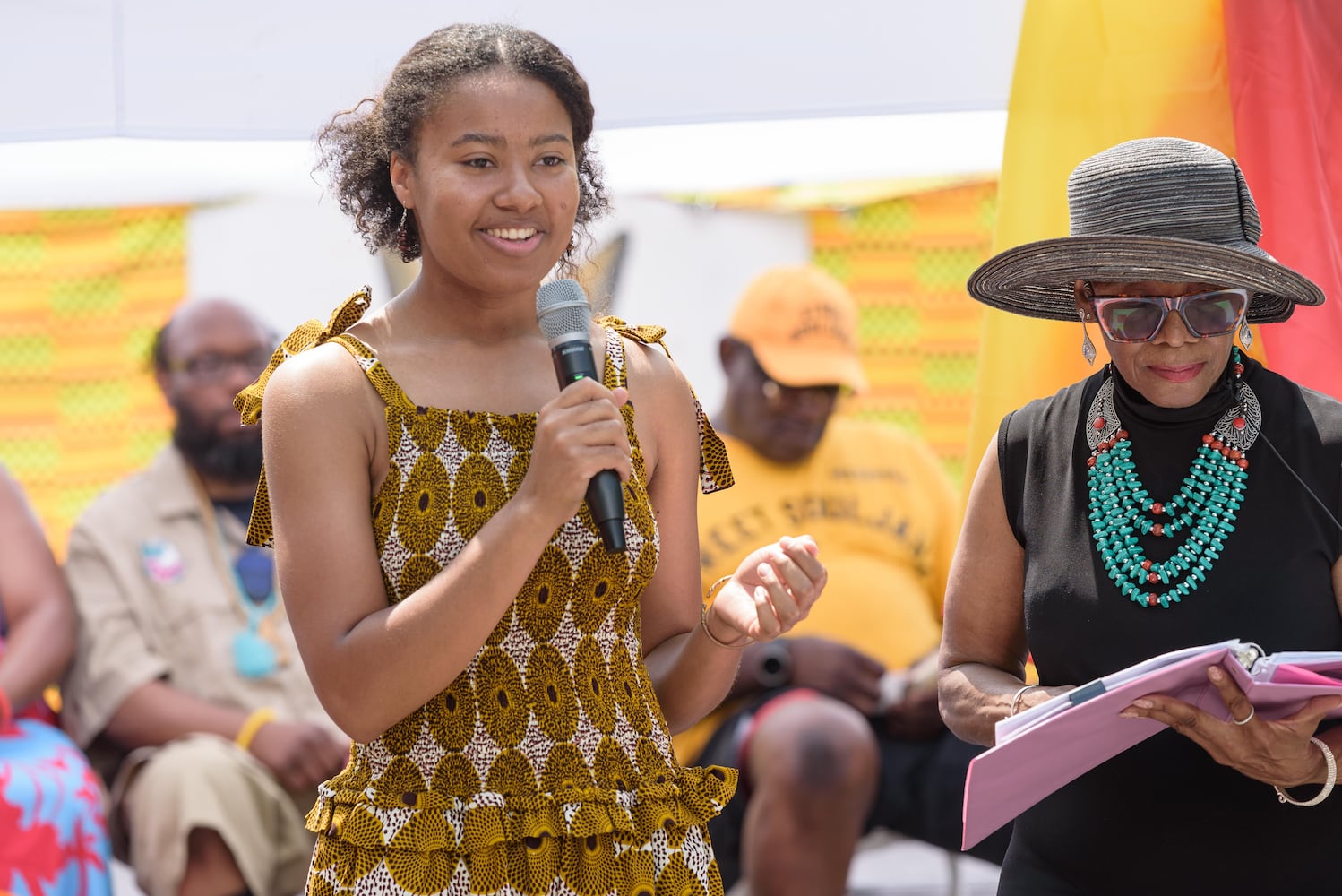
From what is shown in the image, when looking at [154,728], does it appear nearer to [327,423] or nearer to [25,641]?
[25,641]

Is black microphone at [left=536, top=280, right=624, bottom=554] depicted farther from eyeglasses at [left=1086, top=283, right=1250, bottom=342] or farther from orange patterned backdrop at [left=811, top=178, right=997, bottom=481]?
orange patterned backdrop at [left=811, top=178, right=997, bottom=481]

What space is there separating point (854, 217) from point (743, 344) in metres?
0.61

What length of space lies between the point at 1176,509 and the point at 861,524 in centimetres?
314

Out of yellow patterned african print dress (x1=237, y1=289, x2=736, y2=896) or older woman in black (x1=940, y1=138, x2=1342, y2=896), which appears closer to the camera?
yellow patterned african print dress (x1=237, y1=289, x2=736, y2=896)

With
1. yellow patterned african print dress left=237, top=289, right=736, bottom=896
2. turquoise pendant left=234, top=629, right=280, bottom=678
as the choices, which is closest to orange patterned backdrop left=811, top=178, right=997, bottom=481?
turquoise pendant left=234, top=629, right=280, bottom=678

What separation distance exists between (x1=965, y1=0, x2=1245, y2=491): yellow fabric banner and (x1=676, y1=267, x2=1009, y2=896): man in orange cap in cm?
168

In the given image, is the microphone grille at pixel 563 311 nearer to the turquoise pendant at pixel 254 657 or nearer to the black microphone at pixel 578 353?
the black microphone at pixel 578 353

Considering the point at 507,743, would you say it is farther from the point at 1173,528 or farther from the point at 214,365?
the point at 214,365

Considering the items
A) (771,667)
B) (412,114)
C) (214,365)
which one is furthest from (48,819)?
(412,114)

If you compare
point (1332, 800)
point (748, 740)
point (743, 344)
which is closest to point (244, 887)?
point (748, 740)

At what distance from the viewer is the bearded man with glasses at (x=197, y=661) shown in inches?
171

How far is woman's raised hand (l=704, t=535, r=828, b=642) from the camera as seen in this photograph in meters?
1.96

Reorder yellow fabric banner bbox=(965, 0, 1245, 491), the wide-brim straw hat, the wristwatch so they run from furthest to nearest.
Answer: the wristwatch
yellow fabric banner bbox=(965, 0, 1245, 491)
the wide-brim straw hat

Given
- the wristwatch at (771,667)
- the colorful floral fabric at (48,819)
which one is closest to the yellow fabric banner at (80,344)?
the colorful floral fabric at (48,819)
